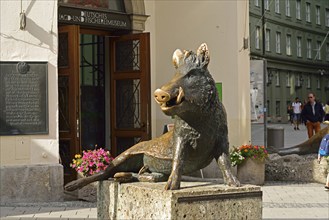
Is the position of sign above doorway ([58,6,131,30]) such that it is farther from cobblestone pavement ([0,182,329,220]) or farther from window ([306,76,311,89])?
window ([306,76,311,89])

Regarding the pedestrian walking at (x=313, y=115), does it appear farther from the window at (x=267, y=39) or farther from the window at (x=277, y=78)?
the window at (x=277, y=78)

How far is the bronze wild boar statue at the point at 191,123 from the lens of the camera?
4.06m

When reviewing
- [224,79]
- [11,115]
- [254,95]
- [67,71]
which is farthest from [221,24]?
[11,115]

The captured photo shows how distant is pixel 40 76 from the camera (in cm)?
1134

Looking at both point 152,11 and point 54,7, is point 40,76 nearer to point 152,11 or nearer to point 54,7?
point 54,7

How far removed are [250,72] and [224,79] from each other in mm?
1576

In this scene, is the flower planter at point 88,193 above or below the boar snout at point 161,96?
below

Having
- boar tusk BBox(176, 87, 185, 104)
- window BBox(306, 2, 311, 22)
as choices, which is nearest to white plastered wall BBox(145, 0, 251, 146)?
boar tusk BBox(176, 87, 185, 104)

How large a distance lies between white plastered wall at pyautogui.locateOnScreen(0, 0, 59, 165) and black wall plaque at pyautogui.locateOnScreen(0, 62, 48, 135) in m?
0.09

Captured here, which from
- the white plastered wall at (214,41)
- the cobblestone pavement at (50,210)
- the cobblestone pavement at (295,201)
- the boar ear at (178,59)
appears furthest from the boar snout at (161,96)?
the white plastered wall at (214,41)

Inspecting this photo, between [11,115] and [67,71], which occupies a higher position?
[67,71]

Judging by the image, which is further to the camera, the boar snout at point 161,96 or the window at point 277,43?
the window at point 277,43

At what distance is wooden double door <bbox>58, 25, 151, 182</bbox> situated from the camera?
1220cm

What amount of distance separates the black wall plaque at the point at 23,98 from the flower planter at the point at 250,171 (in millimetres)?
4163
